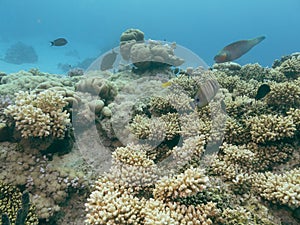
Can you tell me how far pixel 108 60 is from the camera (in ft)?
→ 28.8

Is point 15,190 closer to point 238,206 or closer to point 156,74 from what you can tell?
point 238,206

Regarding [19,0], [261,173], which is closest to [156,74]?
[261,173]

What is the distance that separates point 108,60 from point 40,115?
5.38 m

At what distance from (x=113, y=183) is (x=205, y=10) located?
146963mm

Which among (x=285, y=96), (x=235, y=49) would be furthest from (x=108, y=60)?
A: (x=285, y=96)

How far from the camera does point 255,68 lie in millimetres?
→ 7770

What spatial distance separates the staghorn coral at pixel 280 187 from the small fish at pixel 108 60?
647 centimetres

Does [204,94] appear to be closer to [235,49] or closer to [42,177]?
[235,49]

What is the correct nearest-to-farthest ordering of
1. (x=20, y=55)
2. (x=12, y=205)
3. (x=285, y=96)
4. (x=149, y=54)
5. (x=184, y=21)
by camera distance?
(x=12, y=205) < (x=285, y=96) < (x=149, y=54) < (x=20, y=55) < (x=184, y=21)

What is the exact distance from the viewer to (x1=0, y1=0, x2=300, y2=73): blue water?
109 meters

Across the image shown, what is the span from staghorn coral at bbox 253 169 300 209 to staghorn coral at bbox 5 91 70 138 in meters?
3.22

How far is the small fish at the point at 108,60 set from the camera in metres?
8.59

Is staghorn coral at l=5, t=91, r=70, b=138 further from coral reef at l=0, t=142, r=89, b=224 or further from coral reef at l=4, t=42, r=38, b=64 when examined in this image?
coral reef at l=4, t=42, r=38, b=64

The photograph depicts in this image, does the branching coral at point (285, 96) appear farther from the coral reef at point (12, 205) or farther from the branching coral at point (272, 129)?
the coral reef at point (12, 205)
